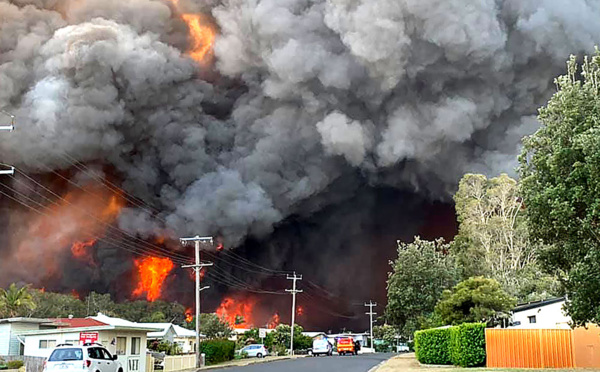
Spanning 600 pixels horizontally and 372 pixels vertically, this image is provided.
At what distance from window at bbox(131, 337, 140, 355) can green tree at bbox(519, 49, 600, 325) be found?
26.6 metres

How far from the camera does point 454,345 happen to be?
34.2 meters

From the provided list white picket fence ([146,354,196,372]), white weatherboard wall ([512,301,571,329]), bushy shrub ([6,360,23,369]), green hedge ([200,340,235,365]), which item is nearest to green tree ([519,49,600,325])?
white weatherboard wall ([512,301,571,329])

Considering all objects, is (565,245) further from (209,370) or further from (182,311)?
(182,311)

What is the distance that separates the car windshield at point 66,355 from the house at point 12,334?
2337 cm

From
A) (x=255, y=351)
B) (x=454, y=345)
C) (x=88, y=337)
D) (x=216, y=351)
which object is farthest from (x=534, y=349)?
(x=255, y=351)

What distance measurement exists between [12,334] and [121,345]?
524 inches

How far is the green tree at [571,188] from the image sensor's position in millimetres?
17422

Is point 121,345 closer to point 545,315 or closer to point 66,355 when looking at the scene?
point 66,355

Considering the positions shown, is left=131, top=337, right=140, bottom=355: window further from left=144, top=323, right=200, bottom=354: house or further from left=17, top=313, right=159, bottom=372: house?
left=144, top=323, right=200, bottom=354: house

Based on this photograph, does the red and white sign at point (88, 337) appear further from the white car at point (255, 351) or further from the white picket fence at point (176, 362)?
the white car at point (255, 351)

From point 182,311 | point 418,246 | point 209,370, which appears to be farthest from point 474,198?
point 182,311

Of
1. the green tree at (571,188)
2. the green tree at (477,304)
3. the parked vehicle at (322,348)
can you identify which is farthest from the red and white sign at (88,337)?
the parked vehicle at (322,348)

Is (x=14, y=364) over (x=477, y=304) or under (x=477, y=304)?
under

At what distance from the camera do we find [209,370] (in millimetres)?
43281
